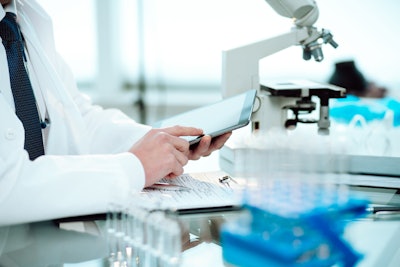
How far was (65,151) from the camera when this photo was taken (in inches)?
59.7

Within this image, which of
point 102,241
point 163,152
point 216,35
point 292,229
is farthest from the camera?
point 216,35

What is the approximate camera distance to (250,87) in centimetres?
162

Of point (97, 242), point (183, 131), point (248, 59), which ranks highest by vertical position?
point (248, 59)

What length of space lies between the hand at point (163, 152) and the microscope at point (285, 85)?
0.41 m

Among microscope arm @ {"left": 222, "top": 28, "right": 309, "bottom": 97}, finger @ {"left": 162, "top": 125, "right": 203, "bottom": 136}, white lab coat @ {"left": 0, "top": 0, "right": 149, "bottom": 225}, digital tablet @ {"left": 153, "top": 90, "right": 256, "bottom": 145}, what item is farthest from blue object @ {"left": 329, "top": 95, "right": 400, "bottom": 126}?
white lab coat @ {"left": 0, "top": 0, "right": 149, "bottom": 225}

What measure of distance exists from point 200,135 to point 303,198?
643 millimetres

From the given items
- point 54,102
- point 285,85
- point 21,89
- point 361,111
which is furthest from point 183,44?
point 21,89

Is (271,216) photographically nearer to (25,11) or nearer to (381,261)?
(381,261)

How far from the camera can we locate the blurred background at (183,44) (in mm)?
3773

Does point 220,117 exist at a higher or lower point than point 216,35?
lower

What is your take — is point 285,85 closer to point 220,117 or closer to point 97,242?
point 220,117

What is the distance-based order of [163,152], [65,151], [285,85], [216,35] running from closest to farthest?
[163,152]
[65,151]
[285,85]
[216,35]

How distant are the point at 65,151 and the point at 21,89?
237 mm

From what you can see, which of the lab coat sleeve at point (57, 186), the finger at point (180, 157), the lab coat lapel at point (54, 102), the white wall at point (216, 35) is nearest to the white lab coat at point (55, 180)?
the lab coat sleeve at point (57, 186)
